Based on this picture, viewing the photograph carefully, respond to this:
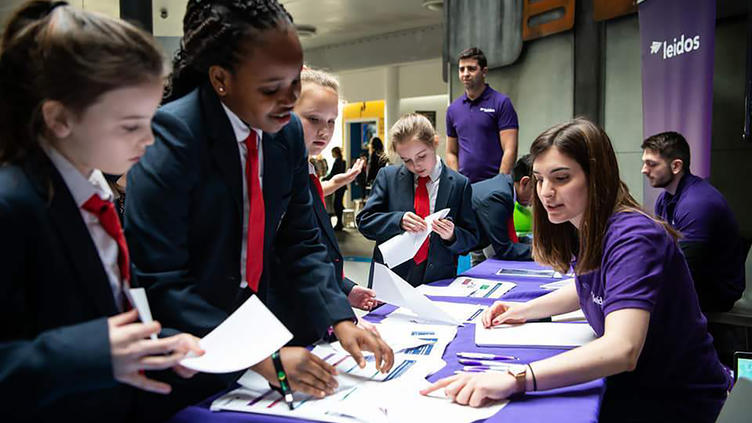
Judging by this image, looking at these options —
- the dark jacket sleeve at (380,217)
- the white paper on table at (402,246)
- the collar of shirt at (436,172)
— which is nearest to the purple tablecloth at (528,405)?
the white paper on table at (402,246)

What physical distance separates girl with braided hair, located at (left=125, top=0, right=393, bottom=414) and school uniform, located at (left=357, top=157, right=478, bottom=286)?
5.15 feet

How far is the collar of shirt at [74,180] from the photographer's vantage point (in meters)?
0.87

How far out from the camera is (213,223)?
1.20 metres

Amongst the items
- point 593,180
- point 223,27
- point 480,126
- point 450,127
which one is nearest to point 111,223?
point 223,27

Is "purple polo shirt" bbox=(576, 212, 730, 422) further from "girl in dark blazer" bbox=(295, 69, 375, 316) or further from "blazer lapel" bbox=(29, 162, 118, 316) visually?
"blazer lapel" bbox=(29, 162, 118, 316)

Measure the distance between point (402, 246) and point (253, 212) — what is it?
1.29 metres

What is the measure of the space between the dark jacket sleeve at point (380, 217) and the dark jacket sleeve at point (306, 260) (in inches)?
54.6

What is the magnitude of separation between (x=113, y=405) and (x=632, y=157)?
18.1ft

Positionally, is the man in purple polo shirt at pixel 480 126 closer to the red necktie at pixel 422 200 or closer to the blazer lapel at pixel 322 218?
the red necktie at pixel 422 200

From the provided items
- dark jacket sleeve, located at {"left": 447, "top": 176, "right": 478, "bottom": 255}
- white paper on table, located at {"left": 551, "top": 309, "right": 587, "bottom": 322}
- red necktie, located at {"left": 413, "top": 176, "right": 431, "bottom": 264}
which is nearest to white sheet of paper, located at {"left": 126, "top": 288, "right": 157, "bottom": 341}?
white paper on table, located at {"left": 551, "top": 309, "right": 587, "bottom": 322}

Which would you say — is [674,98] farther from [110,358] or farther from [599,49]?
[110,358]

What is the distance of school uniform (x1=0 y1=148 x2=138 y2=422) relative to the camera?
0.75m

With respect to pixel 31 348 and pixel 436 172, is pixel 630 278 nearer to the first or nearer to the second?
pixel 31 348

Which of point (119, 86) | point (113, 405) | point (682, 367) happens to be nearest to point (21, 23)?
point (119, 86)
